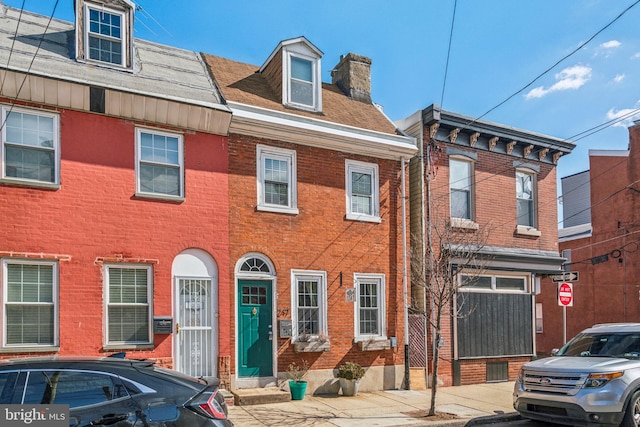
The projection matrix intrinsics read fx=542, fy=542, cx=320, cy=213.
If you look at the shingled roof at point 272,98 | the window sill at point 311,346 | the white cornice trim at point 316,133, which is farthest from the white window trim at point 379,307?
the shingled roof at point 272,98

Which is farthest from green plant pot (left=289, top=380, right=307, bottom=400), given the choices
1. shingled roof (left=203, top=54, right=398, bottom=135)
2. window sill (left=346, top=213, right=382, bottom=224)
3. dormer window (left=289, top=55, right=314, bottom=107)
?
dormer window (left=289, top=55, right=314, bottom=107)

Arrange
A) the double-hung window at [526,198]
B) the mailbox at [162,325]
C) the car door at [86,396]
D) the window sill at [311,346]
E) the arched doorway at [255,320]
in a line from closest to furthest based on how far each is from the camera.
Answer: the car door at [86,396] → the mailbox at [162,325] → the arched doorway at [255,320] → the window sill at [311,346] → the double-hung window at [526,198]

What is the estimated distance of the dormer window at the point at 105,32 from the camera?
429 inches

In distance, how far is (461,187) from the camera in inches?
589

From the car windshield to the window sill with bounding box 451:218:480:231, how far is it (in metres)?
4.95

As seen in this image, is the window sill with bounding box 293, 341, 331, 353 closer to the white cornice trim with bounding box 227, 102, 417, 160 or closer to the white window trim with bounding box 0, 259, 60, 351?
the white cornice trim with bounding box 227, 102, 417, 160

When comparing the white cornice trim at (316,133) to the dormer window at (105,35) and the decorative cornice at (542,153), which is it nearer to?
the dormer window at (105,35)

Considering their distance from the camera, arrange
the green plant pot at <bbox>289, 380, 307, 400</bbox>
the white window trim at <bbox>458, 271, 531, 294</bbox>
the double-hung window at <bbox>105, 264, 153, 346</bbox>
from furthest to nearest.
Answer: the white window trim at <bbox>458, 271, 531, 294</bbox> < the green plant pot at <bbox>289, 380, 307, 400</bbox> < the double-hung window at <bbox>105, 264, 153, 346</bbox>

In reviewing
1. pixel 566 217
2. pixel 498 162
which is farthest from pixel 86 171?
pixel 566 217

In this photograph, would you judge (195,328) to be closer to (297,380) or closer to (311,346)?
(297,380)

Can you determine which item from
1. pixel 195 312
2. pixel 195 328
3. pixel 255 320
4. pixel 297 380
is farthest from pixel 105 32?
pixel 297 380

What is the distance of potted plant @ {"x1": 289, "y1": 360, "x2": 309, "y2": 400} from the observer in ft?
36.8

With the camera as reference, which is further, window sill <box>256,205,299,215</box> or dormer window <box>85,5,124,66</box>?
window sill <box>256,205,299,215</box>

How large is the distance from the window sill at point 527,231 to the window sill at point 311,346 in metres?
6.95
